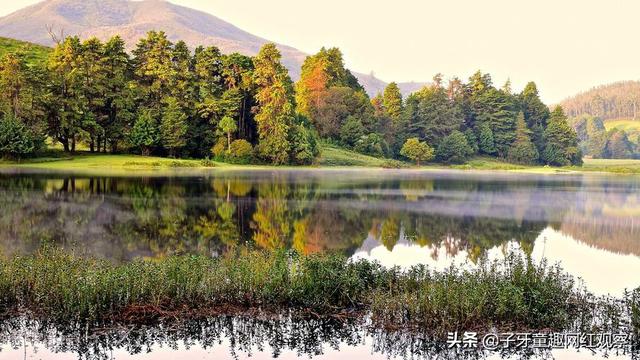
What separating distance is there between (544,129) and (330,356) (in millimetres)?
139287

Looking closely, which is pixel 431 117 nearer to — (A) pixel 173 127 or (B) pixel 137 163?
(A) pixel 173 127

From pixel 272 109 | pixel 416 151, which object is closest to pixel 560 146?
pixel 416 151

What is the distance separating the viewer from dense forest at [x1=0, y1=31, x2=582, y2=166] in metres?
69.0

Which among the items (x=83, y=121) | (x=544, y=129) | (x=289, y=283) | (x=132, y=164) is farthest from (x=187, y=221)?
(x=544, y=129)

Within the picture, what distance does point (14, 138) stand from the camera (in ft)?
202

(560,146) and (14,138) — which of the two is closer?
(14,138)

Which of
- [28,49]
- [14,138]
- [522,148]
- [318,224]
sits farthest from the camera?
[522,148]

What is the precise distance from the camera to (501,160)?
124250 millimetres

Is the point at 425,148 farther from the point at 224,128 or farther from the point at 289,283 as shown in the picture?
the point at 289,283

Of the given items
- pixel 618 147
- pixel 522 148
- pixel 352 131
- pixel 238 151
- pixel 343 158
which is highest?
pixel 352 131

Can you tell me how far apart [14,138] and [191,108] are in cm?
2507

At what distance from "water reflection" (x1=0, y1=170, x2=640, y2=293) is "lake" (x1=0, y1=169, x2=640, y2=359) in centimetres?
5

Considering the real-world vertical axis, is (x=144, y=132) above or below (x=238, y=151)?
above

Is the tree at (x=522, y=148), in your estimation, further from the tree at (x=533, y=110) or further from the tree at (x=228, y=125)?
the tree at (x=228, y=125)
